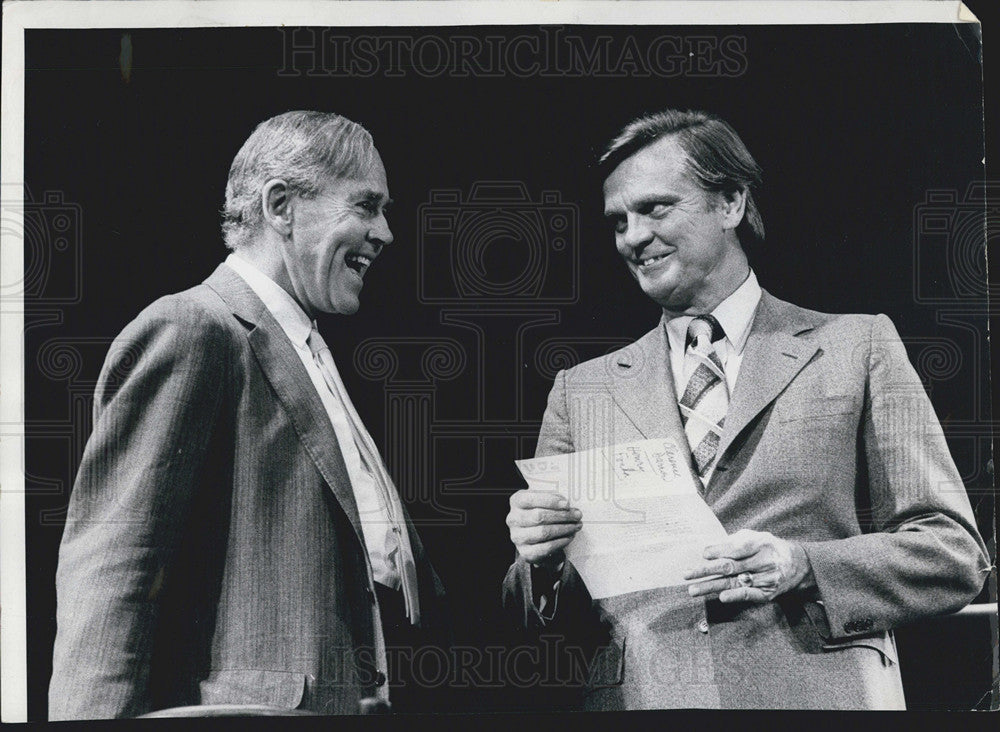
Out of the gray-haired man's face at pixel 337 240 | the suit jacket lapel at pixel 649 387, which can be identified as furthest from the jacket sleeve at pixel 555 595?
the gray-haired man's face at pixel 337 240

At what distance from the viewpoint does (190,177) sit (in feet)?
9.74

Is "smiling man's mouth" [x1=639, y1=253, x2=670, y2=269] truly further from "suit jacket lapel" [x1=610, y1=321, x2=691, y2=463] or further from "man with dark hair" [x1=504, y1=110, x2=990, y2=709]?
"suit jacket lapel" [x1=610, y1=321, x2=691, y2=463]

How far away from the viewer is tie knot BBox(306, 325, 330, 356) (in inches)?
114

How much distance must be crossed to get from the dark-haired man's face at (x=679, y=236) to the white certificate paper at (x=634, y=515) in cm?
41

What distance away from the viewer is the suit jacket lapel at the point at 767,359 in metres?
2.84

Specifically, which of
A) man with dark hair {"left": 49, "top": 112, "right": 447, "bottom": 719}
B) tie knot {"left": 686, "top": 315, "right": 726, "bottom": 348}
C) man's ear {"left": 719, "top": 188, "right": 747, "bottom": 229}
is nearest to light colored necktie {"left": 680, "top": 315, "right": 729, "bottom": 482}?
tie knot {"left": 686, "top": 315, "right": 726, "bottom": 348}

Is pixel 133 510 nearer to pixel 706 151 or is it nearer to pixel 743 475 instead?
pixel 743 475

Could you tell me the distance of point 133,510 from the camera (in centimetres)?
274

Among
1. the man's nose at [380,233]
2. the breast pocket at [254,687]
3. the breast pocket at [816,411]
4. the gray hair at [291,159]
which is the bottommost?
the breast pocket at [254,687]

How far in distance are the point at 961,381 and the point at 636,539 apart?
1001 mm

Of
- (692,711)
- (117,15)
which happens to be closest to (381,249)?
(117,15)

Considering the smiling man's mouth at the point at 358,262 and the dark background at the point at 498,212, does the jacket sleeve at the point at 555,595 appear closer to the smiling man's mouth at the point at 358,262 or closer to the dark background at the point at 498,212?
the dark background at the point at 498,212

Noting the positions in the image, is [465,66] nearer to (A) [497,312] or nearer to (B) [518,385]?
(A) [497,312]

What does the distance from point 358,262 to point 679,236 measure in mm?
863
